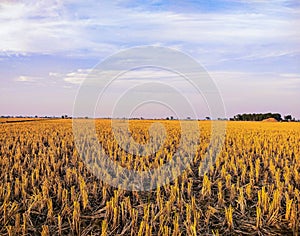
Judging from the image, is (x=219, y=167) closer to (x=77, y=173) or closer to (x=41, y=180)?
(x=77, y=173)

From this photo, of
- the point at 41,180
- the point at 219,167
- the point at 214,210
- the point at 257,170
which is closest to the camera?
the point at 214,210

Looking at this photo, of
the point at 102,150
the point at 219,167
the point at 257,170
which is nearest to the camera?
the point at 257,170

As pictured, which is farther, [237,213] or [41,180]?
[41,180]

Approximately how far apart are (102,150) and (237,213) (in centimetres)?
543

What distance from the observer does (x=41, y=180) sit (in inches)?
257

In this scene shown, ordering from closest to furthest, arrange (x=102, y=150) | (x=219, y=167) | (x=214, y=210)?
(x=214, y=210) < (x=219, y=167) < (x=102, y=150)

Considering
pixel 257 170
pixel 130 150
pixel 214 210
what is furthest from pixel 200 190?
pixel 130 150

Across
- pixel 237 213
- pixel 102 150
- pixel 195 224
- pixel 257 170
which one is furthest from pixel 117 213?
pixel 102 150

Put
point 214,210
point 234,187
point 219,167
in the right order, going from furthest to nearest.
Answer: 1. point 219,167
2. point 234,187
3. point 214,210

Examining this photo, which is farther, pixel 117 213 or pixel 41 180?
pixel 41 180

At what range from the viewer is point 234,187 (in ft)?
19.0

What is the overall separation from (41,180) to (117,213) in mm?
2319

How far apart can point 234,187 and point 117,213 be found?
206 cm

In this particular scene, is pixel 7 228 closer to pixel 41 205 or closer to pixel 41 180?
pixel 41 205
